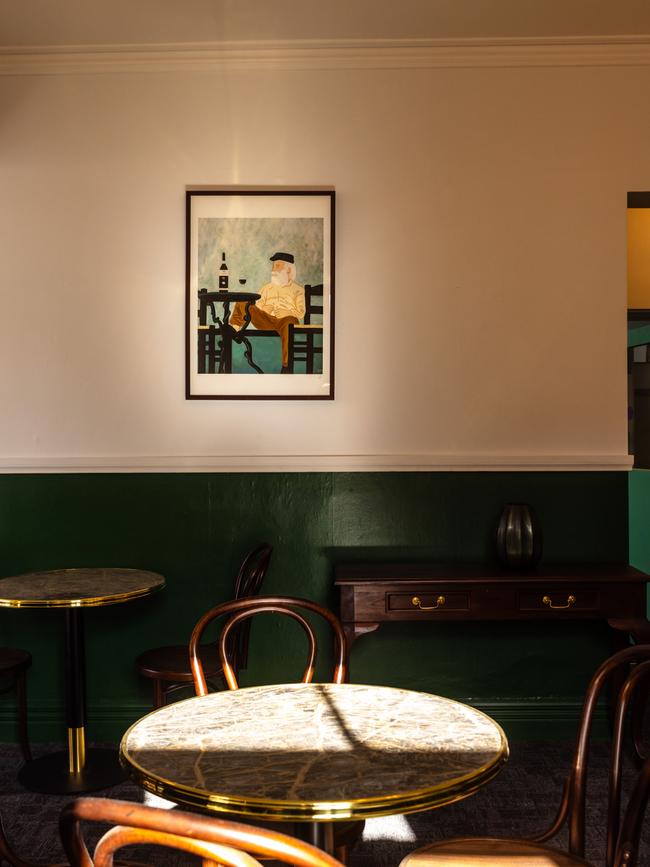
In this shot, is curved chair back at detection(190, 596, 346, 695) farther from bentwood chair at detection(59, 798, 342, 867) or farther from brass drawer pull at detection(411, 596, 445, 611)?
bentwood chair at detection(59, 798, 342, 867)

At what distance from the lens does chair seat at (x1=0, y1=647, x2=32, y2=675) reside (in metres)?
3.41

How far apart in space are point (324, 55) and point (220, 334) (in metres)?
1.41

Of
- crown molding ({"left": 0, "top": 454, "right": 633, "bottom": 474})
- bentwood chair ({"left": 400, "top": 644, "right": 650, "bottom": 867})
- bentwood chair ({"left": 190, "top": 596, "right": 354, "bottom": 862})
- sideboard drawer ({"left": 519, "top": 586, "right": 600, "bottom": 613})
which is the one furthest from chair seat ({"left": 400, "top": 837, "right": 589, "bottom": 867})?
crown molding ({"left": 0, "top": 454, "right": 633, "bottom": 474})

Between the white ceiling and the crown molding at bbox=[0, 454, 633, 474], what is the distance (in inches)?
76.9

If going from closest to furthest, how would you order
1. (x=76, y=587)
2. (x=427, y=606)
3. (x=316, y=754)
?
(x=316, y=754), (x=76, y=587), (x=427, y=606)

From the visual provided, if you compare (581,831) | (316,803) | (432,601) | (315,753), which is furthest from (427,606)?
(316,803)

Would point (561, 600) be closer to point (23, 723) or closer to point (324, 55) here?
point (23, 723)

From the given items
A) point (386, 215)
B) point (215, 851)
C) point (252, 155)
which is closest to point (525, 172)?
point (386, 215)

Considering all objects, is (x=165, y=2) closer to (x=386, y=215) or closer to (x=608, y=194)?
(x=386, y=215)

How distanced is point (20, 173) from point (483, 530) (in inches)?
110

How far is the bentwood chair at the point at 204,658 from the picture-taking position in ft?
10.9

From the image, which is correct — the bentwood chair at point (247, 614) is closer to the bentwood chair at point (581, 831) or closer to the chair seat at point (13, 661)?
the bentwood chair at point (581, 831)

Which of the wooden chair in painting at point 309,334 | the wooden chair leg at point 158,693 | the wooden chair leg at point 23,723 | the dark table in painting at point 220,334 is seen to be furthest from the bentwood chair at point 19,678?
the wooden chair in painting at point 309,334

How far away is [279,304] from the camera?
395 cm
